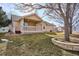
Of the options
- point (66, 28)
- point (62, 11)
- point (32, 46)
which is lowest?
point (32, 46)

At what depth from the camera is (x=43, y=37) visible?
176 centimetres

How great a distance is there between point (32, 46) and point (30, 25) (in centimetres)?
21

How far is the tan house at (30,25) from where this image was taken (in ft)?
5.77

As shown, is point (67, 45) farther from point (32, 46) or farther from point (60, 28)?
point (32, 46)

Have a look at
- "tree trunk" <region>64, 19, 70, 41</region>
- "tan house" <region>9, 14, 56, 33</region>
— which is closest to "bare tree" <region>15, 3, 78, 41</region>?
"tree trunk" <region>64, 19, 70, 41</region>

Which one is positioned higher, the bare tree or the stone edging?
the bare tree

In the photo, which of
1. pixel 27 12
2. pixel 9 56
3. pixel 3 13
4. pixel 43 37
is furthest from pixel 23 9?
pixel 9 56

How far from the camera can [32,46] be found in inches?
69.3

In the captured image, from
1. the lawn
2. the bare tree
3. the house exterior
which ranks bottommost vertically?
the lawn

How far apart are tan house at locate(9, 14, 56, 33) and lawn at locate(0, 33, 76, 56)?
0.20 ft

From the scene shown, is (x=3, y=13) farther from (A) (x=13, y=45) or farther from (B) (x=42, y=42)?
(B) (x=42, y=42)

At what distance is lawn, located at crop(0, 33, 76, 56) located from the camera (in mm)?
1748

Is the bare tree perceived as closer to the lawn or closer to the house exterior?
the house exterior

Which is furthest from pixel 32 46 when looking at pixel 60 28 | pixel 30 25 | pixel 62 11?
pixel 62 11
